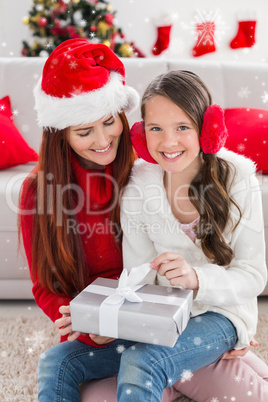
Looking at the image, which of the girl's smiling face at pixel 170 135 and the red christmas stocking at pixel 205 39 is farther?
the red christmas stocking at pixel 205 39

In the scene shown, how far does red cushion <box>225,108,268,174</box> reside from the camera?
1.95 m

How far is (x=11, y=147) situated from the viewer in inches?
81.8

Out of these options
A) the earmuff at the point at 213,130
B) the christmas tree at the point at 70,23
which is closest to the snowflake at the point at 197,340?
the earmuff at the point at 213,130

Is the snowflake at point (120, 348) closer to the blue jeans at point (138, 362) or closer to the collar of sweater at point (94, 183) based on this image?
the blue jeans at point (138, 362)

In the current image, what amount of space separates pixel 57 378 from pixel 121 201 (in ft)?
1.68

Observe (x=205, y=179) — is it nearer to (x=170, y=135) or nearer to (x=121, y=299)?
(x=170, y=135)

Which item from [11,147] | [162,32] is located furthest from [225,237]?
[162,32]

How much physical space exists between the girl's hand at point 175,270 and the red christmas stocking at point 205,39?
10.8 feet

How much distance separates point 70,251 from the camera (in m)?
1.30

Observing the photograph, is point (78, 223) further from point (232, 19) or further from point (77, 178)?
point (232, 19)

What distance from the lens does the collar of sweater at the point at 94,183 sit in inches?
52.1

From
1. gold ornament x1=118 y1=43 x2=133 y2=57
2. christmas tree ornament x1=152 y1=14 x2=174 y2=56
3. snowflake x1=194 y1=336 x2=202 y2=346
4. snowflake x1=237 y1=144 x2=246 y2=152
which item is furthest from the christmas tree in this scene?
snowflake x1=194 y1=336 x2=202 y2=346

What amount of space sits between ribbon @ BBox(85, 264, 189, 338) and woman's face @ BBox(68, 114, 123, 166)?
14.5 inches

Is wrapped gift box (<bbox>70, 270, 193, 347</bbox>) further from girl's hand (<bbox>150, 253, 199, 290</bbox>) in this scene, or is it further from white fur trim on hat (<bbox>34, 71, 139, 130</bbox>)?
white fur trim on hat (<bbox>34, 71, 139, 130</bbox>)
